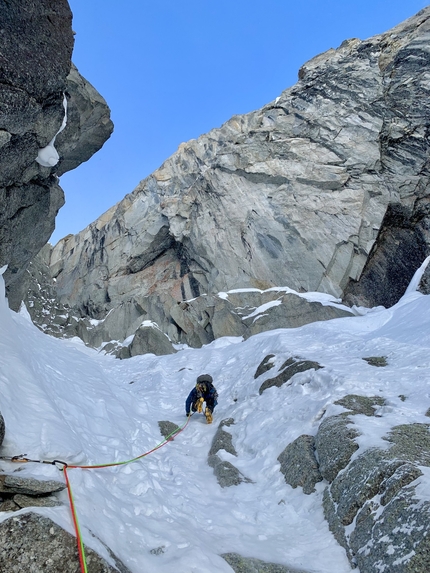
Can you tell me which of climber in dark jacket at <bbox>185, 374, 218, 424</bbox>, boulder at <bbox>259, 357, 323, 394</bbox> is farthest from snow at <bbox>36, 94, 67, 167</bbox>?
boulder at <bbox>259, 357, 323, 394</bbox>

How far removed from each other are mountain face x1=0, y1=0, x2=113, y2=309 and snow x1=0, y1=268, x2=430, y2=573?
3.07 meters

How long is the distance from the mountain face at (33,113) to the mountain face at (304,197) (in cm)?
2370

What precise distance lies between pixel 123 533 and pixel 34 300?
42.7 metres

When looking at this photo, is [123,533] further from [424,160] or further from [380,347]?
[424,160]

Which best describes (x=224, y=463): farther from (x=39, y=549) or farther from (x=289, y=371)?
(x=39, y=549)

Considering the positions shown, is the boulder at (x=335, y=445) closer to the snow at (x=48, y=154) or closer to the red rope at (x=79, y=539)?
the red rope at (x=79, y=539)

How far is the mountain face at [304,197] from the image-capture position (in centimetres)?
3994

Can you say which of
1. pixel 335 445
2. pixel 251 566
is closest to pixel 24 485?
pixel 251 566

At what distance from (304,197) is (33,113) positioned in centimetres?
3664

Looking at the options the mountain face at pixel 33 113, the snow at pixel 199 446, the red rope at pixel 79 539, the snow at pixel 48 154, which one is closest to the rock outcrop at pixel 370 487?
the snow at pixel 199 446

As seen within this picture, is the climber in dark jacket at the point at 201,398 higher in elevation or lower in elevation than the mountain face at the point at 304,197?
lower

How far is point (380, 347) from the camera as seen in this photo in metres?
13.6

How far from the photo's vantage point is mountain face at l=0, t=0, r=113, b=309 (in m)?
9.21

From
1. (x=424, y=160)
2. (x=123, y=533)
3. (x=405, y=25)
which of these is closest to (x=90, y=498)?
(x=123, y=533)
